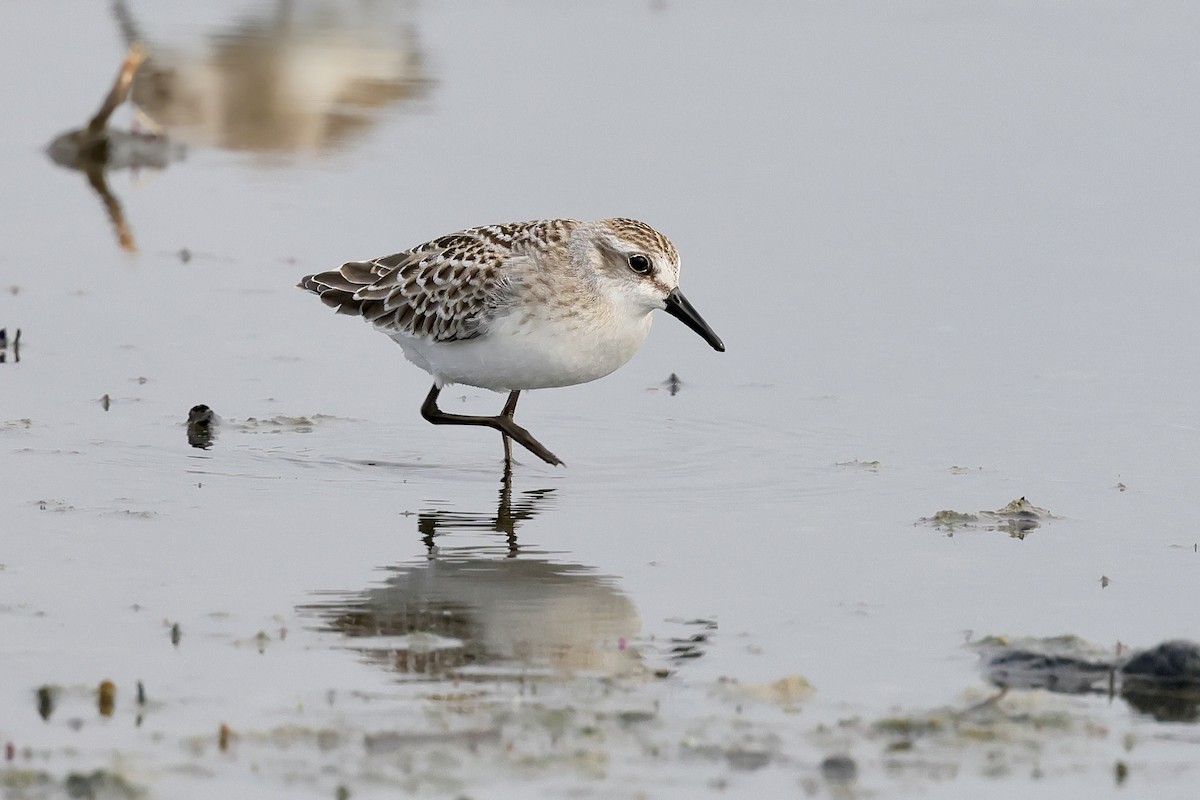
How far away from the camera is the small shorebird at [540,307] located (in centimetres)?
890

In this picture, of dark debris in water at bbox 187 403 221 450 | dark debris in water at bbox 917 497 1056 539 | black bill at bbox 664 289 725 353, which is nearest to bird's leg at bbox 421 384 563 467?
black bill at bbox 664 289 725 353

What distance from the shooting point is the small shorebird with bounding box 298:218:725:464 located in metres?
8.90

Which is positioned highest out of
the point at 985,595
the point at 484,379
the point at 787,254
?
the point at 787,254

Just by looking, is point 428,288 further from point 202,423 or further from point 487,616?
point 487,616

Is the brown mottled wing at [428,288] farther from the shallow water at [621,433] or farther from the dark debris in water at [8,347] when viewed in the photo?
the dark debris in water at [8,347]

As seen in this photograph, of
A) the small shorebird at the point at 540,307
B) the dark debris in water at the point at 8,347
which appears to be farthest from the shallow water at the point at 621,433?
the small shorebird at the point at 540,307

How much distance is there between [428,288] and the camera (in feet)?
31.1

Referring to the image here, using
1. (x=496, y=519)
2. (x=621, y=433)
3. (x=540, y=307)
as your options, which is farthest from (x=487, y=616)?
(x=621, y=433)

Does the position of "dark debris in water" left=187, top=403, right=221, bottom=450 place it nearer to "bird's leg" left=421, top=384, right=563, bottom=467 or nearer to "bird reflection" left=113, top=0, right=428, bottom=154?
"bird's leg" left=421, top=384, right=563, bottom=467

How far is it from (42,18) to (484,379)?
40.0 feet

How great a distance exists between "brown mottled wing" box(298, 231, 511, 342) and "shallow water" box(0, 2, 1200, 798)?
1.74 feet

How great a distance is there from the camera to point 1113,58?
59.4 ft

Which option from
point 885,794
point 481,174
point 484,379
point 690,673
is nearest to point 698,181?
point 481,174

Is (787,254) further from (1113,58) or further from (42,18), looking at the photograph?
(42,18)
